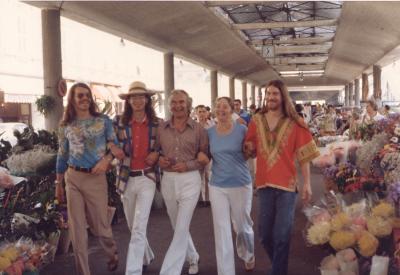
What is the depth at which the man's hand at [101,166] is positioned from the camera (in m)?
4.08

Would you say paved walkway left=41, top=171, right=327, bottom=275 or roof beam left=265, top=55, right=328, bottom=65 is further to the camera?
roof beam left=265, top=55, right=328, bottom=65

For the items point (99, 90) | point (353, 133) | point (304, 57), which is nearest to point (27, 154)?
point (353, 133)

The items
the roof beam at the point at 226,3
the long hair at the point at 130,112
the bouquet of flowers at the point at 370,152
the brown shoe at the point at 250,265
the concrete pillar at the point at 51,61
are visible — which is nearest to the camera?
the long hair at the point at 130,112

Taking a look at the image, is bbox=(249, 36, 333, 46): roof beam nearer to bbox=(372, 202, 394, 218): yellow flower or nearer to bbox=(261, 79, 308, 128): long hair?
bbox=(261, 79, 308, 128): long hair

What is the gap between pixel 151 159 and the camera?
4.11 meters


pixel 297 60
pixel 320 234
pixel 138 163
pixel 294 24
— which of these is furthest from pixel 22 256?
pixel 297 60

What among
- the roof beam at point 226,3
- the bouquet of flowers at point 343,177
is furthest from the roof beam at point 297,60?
the bouquet of flowers at point 343,177

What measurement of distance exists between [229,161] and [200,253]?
4.84ft

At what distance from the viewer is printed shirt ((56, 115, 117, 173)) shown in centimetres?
411

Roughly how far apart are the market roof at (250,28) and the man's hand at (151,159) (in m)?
6.98

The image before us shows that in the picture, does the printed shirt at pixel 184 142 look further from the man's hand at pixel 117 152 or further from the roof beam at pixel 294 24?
the roof beam at pixel 294 24

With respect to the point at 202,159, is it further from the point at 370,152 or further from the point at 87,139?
the point at 370,152

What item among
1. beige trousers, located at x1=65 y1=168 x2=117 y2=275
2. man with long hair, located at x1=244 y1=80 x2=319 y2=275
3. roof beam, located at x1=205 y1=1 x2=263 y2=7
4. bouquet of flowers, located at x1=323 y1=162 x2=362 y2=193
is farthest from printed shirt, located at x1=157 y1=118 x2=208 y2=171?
roof beam, located at x1=205 y1=1 x2=263 y2=7

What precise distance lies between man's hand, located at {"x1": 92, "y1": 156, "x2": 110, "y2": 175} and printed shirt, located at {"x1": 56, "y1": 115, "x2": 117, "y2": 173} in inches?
1.3
